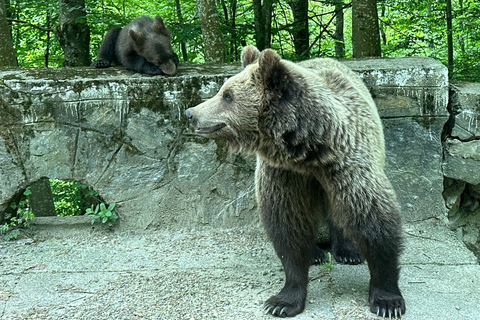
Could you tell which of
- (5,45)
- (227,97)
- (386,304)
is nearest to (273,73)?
(227,97)

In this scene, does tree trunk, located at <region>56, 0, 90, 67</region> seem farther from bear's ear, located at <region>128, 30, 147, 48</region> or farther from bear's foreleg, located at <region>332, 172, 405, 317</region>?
bear's foreleg, located at <region>332, 172, 405, 317</region>

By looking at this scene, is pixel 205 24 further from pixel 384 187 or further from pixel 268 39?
pixel 384 187

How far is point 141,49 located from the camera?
5.34 metres

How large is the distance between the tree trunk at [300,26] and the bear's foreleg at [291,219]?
515 cm

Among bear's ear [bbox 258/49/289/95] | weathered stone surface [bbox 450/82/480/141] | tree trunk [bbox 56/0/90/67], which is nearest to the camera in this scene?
bear's ear [bbox 258/49/289/95]

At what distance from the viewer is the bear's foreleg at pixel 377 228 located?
3.38 meters

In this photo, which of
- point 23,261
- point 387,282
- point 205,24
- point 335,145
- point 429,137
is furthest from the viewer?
point 205,24

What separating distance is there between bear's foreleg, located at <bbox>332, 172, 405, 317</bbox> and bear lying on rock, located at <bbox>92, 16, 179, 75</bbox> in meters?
2.39

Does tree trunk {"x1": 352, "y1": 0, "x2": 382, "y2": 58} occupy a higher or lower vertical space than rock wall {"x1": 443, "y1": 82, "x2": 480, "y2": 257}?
higher

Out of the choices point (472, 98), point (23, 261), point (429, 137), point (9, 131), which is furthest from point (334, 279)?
point (9, 131)

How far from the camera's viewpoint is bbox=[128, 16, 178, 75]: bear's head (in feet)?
16.6

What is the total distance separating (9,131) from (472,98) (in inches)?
177

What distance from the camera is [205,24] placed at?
6.07 m

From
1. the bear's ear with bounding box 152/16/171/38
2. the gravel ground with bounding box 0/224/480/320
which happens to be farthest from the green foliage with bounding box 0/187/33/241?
the bear's ear with bounding box 152/16/171/38
